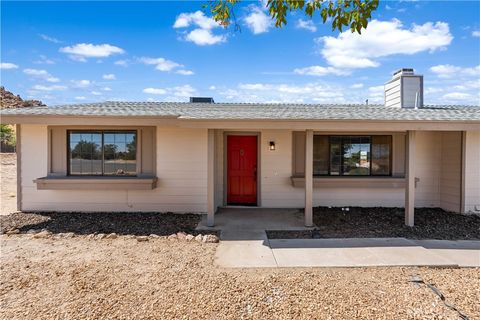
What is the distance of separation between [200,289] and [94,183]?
503 centimetres

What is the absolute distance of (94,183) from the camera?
291 inches

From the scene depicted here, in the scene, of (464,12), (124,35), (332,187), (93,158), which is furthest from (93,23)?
(464,12)

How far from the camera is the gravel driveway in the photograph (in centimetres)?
312

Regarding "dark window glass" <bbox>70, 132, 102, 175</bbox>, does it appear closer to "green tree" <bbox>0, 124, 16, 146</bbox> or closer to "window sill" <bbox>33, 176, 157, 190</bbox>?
"window sill" <bbox>33, 176, 157, 190</bbox>

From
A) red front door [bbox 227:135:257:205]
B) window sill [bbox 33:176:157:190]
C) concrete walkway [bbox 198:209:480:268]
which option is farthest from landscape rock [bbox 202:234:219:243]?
red front door [bbox 227:135:257:205]

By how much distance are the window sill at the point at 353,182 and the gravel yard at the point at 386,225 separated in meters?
0.65

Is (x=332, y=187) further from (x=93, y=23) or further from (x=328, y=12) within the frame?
(x=93, y=23)

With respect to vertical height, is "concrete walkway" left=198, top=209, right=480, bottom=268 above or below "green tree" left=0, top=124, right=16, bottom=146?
below

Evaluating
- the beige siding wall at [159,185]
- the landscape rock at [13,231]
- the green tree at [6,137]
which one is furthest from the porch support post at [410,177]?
the green tree at [6,137]

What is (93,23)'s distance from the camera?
1025 cm

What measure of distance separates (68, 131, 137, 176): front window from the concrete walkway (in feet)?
10.6

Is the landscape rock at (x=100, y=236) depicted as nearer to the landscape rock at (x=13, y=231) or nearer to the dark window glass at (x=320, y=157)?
the landscape rock at (x=13, y=231)

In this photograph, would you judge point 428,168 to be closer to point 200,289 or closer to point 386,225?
point 386,225

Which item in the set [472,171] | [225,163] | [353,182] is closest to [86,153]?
[225,163]
